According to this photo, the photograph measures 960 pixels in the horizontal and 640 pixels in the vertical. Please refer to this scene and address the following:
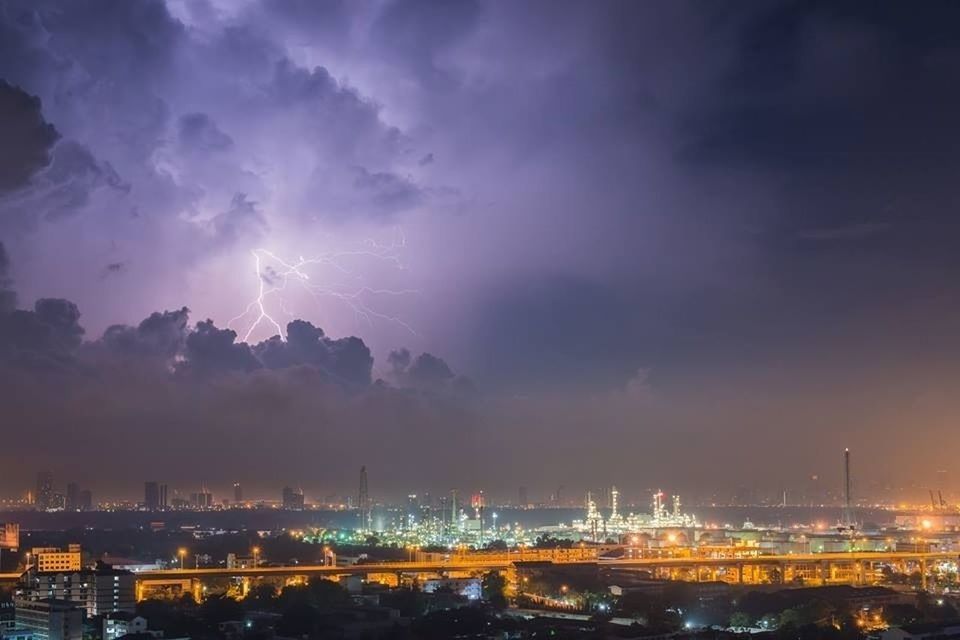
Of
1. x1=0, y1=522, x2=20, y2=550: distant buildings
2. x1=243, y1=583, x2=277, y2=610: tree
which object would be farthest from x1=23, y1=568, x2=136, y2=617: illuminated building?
x1=0, y1=522, x2=20, y2=550: distant buildings

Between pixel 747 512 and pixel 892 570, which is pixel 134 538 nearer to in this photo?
pixel 892 570

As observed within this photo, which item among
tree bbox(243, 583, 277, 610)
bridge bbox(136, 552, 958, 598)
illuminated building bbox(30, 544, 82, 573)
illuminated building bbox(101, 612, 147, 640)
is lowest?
bridge bbox(136, 552, 958, 598)

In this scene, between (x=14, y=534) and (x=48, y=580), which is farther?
(x=14, y=534)

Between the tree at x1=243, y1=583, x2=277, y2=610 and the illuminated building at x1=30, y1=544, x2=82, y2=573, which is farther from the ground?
the illuminated building at x1=30, y1=544, x2=82, y2=573

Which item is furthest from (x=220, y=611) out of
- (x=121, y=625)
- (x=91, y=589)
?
(x=91, y=589)

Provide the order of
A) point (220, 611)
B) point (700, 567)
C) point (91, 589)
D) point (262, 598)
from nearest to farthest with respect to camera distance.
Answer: point (220, 611) < point (91, 589) < point (262, 598) < point (700, 567)

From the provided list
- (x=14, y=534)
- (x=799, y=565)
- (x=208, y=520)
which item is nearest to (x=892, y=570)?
(x=799, y=565)

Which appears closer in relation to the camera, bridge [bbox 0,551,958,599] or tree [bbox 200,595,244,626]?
tree [bbox 200,595,244,626]

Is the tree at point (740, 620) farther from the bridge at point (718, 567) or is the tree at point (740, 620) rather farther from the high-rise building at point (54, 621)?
the high-rise building at point (54, 621)

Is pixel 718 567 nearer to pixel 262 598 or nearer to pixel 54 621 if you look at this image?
pixel 262 598

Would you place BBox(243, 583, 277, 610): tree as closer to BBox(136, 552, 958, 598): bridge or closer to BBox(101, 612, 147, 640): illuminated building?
BBox(136, 552, 958, 598): bridge

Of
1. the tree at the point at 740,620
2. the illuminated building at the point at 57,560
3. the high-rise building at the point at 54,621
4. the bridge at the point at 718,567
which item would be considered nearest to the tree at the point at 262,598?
the bridge at the point at 718,567
